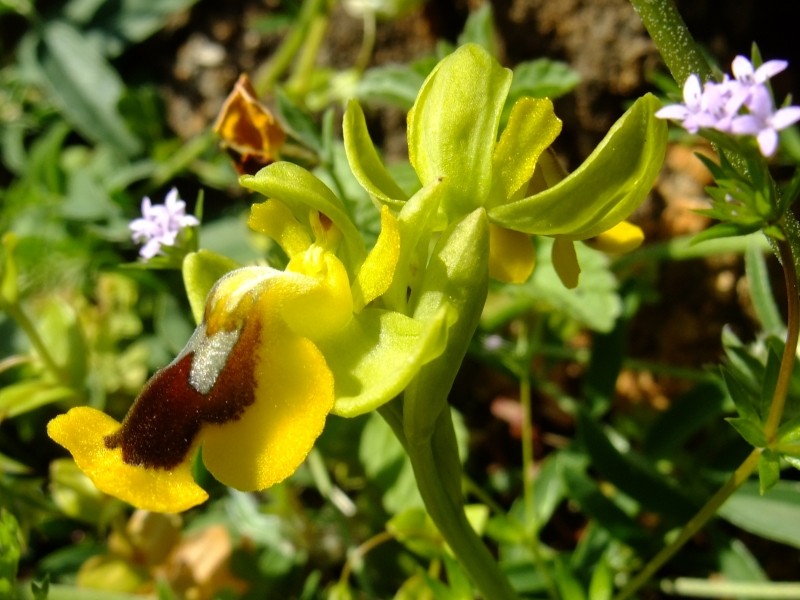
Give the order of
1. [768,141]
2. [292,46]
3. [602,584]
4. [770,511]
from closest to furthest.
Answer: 1. [768,141]
2. [602,584]
3. [770,511]
4. [292,46]

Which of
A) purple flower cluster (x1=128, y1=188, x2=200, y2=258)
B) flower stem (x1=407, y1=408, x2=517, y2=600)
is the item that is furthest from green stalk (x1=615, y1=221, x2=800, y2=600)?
purple flower cluster (x1=128, y1=188, x2=200, y2=258)

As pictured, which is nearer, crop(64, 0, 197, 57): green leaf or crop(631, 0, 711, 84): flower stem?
crop(631, 0, 711, 84): flower stem

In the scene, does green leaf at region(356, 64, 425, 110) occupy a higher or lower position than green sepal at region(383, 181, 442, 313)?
lower

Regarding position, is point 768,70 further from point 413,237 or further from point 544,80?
point 544,80

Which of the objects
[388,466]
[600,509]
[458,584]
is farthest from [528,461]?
[458,584]

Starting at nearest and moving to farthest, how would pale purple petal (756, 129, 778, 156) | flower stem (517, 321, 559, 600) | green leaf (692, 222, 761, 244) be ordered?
pale purple petal (756, 129, 778, 156)
green leaf (692, 222, 761, 244)
flower stem (517, 321, 559, 600)

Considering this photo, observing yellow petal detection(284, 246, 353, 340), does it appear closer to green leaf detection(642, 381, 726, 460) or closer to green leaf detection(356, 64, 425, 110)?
green leaf detection(356, 64, 425, 110)

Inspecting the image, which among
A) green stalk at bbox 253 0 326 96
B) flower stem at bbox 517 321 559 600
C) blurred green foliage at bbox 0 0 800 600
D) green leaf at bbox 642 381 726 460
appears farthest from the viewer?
green stalk at bbox 253 0 326 96
